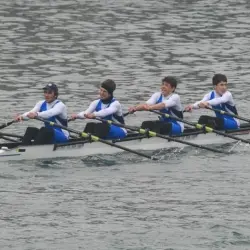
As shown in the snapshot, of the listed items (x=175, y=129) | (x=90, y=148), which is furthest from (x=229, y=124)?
(x=90, y=148)

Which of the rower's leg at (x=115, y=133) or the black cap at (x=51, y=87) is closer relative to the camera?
the black cap at (x=51, y=87)

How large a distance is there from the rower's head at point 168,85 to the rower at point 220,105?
2.26 ft

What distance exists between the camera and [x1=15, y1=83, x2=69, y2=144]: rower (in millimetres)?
29375

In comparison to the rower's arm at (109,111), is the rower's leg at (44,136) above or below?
below

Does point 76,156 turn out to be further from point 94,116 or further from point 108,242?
point 108,242

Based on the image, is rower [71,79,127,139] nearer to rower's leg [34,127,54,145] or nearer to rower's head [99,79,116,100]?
rower's head [99,79,116,100]

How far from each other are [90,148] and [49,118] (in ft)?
4.21

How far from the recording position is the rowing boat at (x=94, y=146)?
2912 cm

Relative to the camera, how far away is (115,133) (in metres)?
30.4

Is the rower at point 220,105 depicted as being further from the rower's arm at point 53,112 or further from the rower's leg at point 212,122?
the rower's arm at point 53,112

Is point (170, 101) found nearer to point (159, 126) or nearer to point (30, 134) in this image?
point (159, 126)

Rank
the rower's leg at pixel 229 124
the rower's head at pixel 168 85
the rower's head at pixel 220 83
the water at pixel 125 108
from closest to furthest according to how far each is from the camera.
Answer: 1. the water at pixel 125 108
2. the rower's head at pixel 168 85
3. the rower's head at pixel 220 83
4. the rower's leg at pixel 229 124

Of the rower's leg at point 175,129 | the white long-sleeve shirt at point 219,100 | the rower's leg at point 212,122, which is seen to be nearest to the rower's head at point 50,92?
the rower's leg at point 175,129

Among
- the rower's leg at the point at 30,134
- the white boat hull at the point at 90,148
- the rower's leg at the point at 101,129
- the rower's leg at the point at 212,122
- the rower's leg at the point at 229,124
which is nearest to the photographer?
the white boat hull at the point at 90,148
